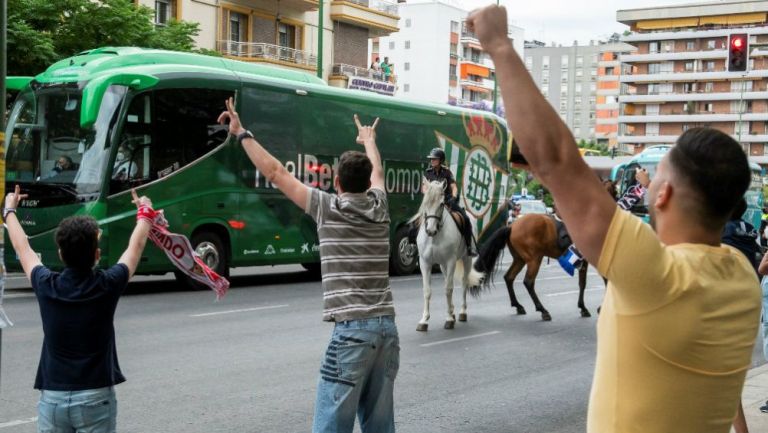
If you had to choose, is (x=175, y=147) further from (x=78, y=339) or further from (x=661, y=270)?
(x=661, y=270)

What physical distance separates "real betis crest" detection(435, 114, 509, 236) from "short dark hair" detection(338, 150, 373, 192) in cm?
1836

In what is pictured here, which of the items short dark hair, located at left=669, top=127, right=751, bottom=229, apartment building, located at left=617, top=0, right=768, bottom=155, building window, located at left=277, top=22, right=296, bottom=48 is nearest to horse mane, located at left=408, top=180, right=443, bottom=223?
short dark hair, located at left=669, top=127, right=751, bottom=229

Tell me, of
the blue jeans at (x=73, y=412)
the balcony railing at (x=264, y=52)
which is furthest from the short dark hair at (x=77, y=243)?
the balcony railing at (x=264, y=52)

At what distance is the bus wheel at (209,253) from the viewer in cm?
1730

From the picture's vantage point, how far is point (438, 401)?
28.5 ft

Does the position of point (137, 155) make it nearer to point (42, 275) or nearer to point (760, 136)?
point (42, 275)

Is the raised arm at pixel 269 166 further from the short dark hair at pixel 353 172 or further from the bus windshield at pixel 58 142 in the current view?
the bus windshield at pixel 58 142

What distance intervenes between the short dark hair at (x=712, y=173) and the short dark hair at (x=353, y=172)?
2.69 m

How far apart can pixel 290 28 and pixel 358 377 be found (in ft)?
132

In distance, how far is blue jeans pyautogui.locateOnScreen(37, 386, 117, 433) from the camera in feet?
13.4

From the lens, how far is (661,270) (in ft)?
6.82

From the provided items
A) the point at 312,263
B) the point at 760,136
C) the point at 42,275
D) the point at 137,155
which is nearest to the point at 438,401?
the point at 42,275

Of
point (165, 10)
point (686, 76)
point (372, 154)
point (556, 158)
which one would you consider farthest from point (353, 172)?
point (686, 76)

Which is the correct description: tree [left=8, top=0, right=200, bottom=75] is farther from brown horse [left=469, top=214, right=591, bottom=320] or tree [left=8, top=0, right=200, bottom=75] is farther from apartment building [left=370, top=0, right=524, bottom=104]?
apartment building [left=370, top=0, right=524, bottom=104]
